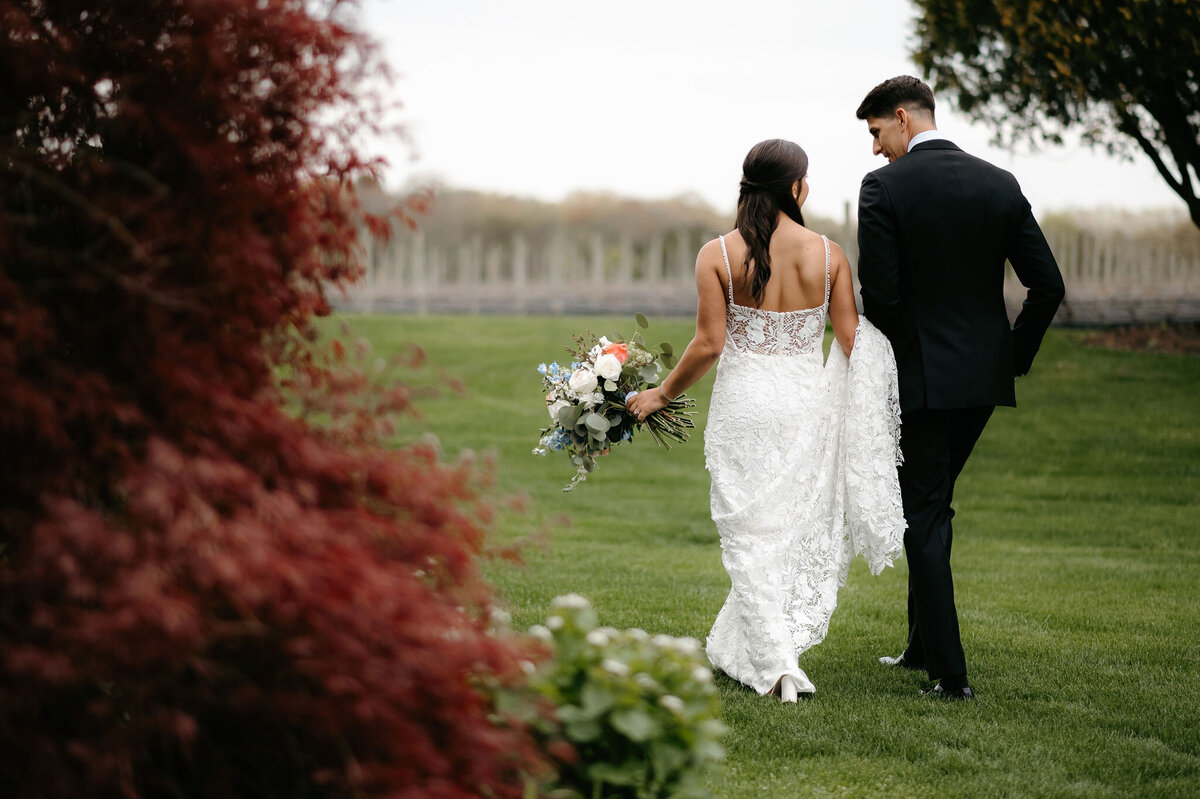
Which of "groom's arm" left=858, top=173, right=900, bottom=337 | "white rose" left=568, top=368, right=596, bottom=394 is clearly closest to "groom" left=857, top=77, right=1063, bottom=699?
"groom's arm" left=858, top=173, right=900, bottom=337

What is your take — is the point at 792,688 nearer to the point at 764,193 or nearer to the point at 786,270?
the point at 786,270

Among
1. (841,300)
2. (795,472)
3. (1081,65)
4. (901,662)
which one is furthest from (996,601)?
(1081,65)

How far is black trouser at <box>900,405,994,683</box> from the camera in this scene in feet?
15.4

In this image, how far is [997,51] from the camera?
17438 mm

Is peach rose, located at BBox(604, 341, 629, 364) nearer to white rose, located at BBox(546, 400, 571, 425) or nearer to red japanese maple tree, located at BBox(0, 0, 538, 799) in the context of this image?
white rose, located at BBox(546, 400, 571, 425)

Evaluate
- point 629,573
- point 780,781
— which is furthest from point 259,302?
point 629,573

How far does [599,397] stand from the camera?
5031 mm

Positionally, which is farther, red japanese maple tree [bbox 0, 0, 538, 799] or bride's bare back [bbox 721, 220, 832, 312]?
bride's bare back [bbox 721, 220, 832, 312]

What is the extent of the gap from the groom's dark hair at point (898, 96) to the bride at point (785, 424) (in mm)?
550

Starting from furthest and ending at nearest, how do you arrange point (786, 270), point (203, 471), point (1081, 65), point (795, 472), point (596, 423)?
point (1081, 65) < point (596, 423) < point (795, 472) < point (786, 270) < point (203, 471)

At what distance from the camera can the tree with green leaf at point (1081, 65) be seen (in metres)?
14.3

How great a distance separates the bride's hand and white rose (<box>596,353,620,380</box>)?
169 mm

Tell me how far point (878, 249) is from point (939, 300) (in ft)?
1.22

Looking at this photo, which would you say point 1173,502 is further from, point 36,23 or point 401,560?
point 36,23
